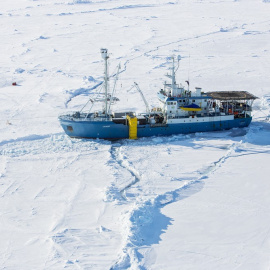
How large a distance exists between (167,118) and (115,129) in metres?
3.29

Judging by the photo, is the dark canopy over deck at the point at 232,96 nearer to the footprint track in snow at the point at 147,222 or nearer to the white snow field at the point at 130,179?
the white snow field at the point at 130,179

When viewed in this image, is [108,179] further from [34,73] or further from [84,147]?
[34,73]

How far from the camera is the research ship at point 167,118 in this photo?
23.2 meters

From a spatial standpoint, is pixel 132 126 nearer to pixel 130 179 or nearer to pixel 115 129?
pixel 115 129

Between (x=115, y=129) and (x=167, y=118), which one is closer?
(x=115, y=129)

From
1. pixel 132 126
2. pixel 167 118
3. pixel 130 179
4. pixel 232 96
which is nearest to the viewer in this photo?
pixel 130 179

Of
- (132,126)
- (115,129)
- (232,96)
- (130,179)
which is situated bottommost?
(130,179)

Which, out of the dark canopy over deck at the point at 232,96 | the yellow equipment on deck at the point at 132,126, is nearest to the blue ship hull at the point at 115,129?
the yellow equipment on deck at the point at 132,126

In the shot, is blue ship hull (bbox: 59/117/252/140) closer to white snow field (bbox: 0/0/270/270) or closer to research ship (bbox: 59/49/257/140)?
research ship (bbox: 59/49/257/140)

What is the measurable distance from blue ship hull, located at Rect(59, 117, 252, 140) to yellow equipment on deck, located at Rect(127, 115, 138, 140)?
207mm

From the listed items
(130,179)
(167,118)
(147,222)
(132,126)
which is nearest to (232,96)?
(167,118)

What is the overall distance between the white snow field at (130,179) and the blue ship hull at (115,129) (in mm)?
504

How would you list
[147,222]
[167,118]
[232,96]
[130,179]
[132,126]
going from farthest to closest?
[232,96] → [167,118] → [132,126] → [130,179] → [147,222]

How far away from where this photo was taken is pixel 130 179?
1834cm
